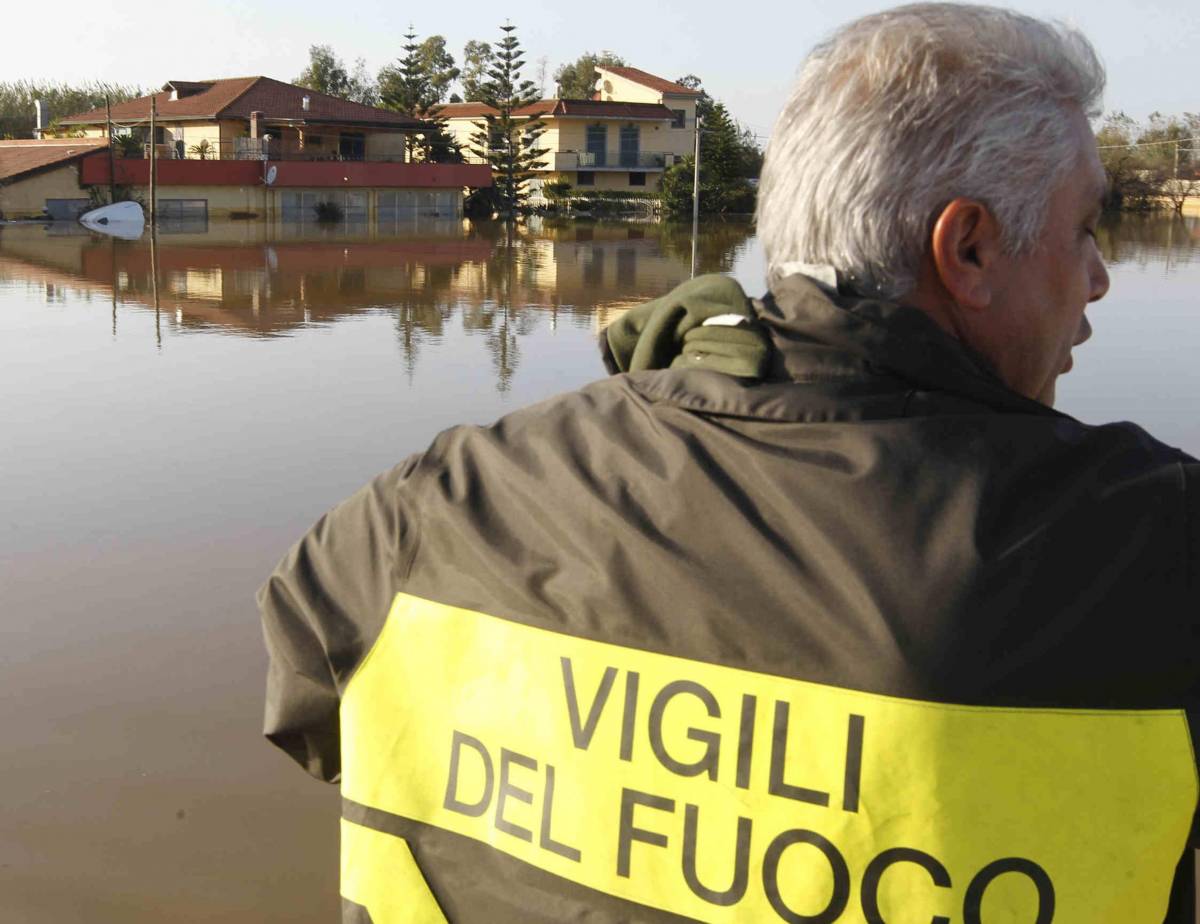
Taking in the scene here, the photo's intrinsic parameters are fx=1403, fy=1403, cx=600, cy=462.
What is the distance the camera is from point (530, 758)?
1.23 m

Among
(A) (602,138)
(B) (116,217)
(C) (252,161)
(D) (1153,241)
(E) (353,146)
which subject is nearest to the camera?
(D) (1153,241)

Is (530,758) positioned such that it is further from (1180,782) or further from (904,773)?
(1180,782)

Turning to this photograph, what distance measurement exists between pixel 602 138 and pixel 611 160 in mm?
830

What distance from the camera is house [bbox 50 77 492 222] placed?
36938 millimetres

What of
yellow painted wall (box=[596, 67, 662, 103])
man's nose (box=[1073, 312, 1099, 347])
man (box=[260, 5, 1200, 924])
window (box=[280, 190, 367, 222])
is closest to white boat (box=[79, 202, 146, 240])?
window (box=[280, 190, 367, 222])

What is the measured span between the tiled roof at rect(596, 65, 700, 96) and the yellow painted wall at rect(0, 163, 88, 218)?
23850 millimetres

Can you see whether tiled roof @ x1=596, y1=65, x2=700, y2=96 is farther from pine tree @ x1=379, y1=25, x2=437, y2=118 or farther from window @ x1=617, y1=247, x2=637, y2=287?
window @ x1=617, y1=247, x2=637, y2=287

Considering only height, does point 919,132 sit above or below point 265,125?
below

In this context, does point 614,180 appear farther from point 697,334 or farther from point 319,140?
point 697,334

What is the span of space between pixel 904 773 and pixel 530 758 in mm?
328

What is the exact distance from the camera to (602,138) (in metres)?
49.0

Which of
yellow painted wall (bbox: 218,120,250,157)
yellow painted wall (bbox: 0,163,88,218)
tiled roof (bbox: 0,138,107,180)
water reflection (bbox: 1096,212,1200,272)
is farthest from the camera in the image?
yellow painted wall (bbox: 218,120,250,157)

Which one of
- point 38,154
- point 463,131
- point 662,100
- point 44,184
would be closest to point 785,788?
point 44,184

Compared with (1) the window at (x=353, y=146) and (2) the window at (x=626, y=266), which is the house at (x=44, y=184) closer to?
(1) the window at (x=353, y=146)
